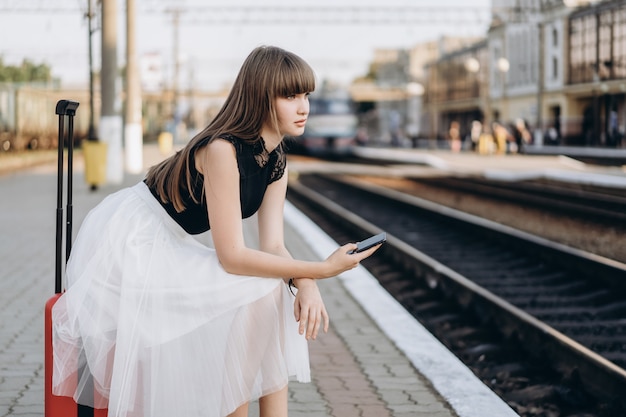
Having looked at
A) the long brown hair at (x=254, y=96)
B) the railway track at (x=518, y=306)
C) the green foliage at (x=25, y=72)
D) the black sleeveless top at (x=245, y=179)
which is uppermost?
the green foliage at (x=25, y=72)

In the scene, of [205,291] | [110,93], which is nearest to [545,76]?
[110,93]

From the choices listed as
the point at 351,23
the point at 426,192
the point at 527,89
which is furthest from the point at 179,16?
the point at 527,89

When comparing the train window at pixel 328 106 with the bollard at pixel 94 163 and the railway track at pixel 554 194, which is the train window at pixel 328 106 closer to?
the railway track at pixel 554 194

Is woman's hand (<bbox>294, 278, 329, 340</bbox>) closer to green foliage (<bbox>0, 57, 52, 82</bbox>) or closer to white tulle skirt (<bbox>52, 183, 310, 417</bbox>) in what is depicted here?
white tulle skirt (<bbox>52, 183, 310, 417</bbox>)

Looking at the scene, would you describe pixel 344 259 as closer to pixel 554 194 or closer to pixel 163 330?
pixel 163 330

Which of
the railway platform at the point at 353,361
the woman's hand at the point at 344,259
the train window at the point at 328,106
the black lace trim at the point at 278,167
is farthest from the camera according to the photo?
the train window at the point at 328,106

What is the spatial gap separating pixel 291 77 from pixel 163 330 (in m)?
0.89

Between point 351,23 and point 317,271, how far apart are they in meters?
37.1

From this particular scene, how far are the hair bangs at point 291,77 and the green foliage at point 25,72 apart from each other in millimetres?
54890

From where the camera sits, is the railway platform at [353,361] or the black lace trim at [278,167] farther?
the railway platform at [353,361]

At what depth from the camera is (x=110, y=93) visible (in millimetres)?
20000

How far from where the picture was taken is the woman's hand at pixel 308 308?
3.11m

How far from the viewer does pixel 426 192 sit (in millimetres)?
23219

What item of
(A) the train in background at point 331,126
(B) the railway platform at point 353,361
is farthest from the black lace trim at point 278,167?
(A) the train in background at point 331,126
